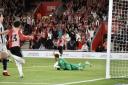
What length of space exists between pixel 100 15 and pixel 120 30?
1390 cm

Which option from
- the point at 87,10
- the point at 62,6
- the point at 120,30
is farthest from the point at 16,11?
the point at 120,30

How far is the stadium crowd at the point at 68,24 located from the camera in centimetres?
3969

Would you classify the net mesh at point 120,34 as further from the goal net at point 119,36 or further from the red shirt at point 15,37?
the red shirt at point 15,37

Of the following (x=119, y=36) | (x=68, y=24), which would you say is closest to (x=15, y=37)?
(x=119, y=36)

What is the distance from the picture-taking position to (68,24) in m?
42.1

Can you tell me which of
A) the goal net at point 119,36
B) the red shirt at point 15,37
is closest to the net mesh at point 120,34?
the goal net at point 119,36

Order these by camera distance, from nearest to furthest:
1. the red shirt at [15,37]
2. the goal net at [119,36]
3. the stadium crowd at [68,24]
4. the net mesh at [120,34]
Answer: the red shirt at [15,37]
the goal net at [119,36]
the net mesh at [120,34]
the stadium crowd at [68,24]

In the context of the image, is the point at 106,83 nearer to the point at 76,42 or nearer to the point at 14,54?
the point at 14,54

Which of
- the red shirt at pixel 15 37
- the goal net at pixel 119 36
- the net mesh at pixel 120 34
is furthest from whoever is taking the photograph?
the net mesh at pixel 120 34

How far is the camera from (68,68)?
78.0 feet

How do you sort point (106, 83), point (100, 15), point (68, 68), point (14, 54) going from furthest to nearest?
point (100, 15)
point (68, 68)
point (14, 54)
point (106, 83)

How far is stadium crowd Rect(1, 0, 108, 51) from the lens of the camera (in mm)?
39688

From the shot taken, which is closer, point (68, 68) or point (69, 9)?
point (68, 68)

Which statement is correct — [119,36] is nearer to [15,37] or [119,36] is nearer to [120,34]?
[120,34]
